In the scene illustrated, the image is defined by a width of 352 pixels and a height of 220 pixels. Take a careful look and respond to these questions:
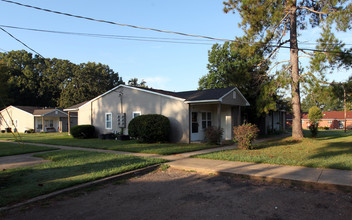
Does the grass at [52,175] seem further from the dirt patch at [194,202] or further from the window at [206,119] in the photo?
the window at [206,119]

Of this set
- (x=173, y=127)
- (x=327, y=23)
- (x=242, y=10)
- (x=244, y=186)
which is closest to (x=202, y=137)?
(x=173, y=127)

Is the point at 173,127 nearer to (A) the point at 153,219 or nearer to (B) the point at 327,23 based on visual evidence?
(B) the point at 327,23

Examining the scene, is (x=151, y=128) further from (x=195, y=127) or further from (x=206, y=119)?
(x=206, y=119)

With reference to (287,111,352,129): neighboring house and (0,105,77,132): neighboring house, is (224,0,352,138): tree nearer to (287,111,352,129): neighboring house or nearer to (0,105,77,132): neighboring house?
(0,105,77,132): neighboring house

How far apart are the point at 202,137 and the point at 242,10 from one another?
29.2 feet

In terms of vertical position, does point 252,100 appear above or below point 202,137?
above

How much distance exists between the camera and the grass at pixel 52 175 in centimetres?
573

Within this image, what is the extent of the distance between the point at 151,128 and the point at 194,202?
1076 centimetres

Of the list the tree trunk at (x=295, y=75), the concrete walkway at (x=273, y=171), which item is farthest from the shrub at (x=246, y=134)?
the tree trunk at (x=295, y=75)

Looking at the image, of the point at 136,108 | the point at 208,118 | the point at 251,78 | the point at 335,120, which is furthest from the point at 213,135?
the point at 335,120

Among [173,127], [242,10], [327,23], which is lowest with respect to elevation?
[173,127]

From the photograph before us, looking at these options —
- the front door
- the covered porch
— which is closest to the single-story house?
the covered porch

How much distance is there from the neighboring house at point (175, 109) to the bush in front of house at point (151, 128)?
1.00m

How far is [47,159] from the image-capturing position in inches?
416
